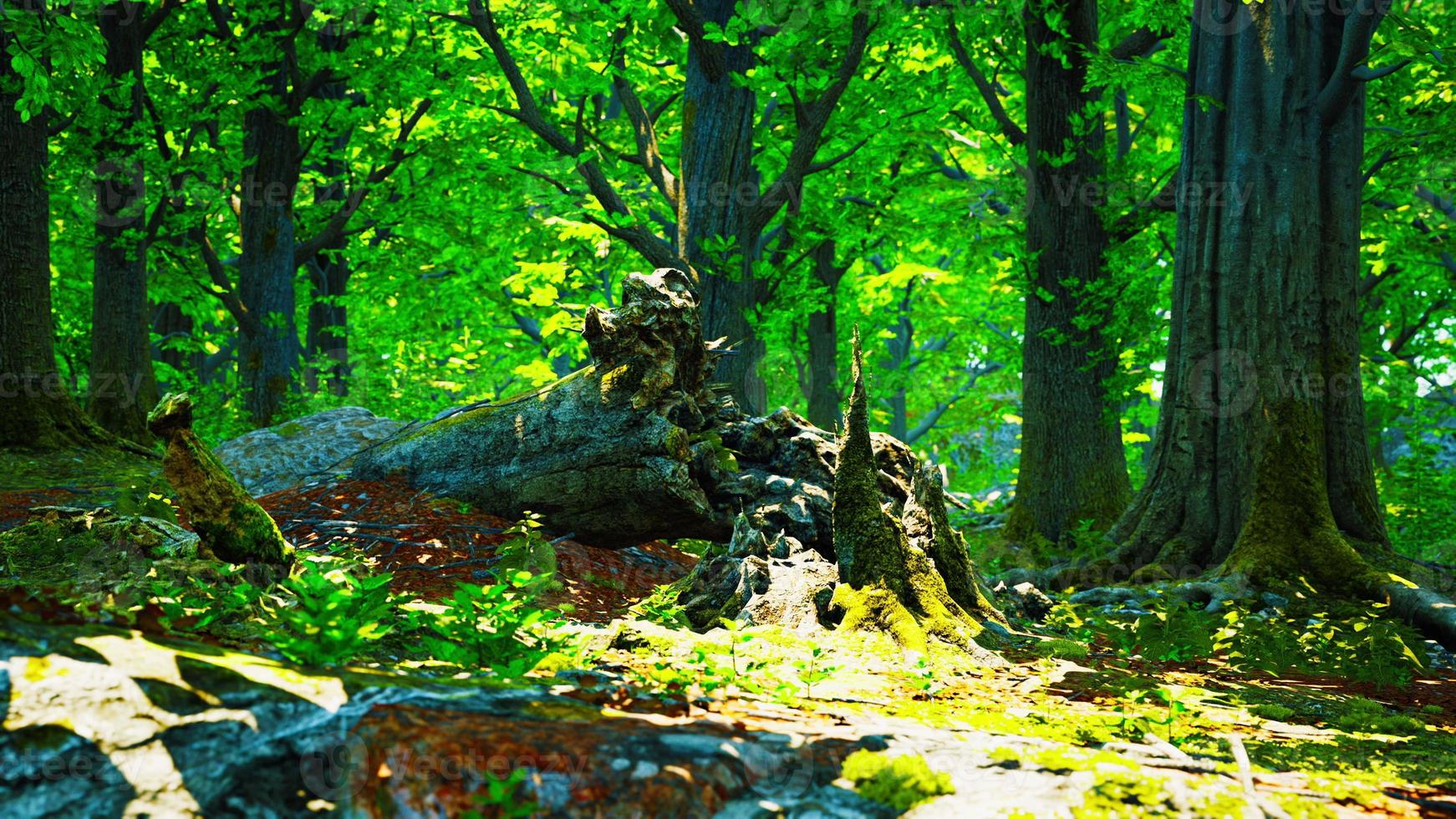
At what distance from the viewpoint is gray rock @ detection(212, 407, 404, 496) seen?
31.2 ft

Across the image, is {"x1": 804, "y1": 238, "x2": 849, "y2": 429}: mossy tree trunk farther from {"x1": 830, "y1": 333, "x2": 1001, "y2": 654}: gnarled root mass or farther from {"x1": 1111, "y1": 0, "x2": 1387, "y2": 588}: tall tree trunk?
{"x1": 830, "y1": 333, "x2": 1001, "y2": 654}: gnarled root mass

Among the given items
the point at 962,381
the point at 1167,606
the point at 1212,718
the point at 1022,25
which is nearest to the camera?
the point at 1212,718

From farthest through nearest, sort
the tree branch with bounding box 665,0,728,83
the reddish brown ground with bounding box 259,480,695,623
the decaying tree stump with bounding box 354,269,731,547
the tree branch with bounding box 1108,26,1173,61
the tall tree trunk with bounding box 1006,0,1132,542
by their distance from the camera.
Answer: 1. the tree branch with bounding box 1108,26,1173,61
2. the tall tree trunk with bounding box 1006,0,1132,542
3. the tree branch with bounding box 665,0,728,83
4. the decaying tree stump with bounding box 354,269,731,547
5. the reddish brown ground with bounding box 259,480,695,623

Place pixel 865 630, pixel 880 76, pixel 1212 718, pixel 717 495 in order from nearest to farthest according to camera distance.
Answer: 1. pixel 1212 718
2. pixel 865 630
3. pixel 717 495
4. pixel 880 76

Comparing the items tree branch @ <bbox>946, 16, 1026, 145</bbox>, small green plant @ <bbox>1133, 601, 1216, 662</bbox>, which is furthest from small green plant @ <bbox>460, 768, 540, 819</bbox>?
tree branch @ <bbox>946, 16, 1026, 145</bbox>

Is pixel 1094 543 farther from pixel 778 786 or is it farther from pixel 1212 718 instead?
pixel 778 786

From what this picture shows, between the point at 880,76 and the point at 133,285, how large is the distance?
11637 millimetres

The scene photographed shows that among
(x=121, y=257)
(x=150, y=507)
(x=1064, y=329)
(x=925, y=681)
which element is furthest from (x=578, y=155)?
(x=925, y=681)

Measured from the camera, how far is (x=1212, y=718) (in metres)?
4.10

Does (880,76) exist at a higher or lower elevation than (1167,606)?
higher

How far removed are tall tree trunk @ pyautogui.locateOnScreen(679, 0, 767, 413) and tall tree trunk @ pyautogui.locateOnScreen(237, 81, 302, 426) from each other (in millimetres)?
7778

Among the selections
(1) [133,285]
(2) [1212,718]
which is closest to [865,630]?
(2) [1212,718]

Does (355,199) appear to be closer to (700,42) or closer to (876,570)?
(700,42)

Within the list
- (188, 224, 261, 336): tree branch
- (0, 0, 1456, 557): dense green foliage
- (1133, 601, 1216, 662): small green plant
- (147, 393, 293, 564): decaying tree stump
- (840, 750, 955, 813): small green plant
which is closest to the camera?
(840, 750, 955, 813): small green plant
